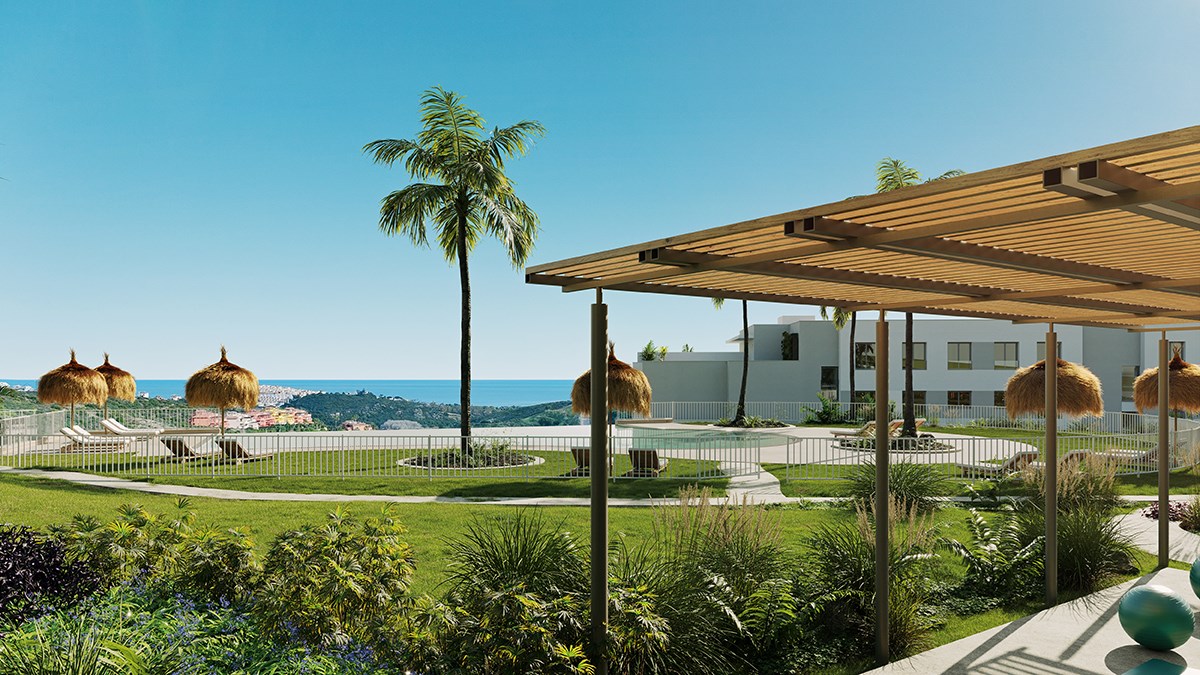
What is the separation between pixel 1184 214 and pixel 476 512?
10.5 metres

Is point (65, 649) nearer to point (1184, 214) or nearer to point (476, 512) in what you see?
point (1184, 214)

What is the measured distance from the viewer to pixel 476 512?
39.3 ft

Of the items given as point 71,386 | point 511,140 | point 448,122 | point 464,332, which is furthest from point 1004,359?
point 71,386

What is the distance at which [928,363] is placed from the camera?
139ft

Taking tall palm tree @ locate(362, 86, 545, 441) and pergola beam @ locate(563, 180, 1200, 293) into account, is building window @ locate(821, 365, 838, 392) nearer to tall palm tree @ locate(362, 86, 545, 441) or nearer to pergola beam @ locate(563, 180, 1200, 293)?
tall palm tree @ locate(362, 86, 545, 441)

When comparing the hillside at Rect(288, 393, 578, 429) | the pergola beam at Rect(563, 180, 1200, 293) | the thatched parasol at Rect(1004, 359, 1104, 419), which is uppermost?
the pergola beam at Rect(563, 180, 1200, 293)

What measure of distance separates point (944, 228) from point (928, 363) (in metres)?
42.7

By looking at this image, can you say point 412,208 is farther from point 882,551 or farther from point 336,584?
point 882,551

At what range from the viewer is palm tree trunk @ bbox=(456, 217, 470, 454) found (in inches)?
780

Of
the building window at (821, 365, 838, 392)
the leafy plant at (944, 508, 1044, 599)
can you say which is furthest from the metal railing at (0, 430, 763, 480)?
the building window at (821, 365, 838, 392)

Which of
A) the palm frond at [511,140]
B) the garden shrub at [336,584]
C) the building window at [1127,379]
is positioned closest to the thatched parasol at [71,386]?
the palm frond at [511,140]

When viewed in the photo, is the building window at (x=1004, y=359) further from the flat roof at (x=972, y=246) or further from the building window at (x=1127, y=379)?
the flat roof at (x=972, y=246)

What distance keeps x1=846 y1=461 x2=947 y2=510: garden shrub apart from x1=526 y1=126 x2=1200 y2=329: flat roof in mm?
5573

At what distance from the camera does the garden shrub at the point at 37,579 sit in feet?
16.1
